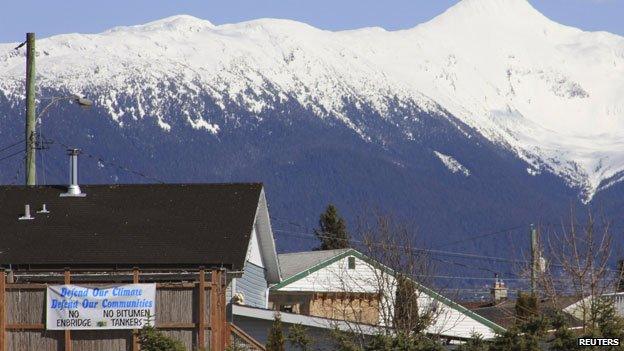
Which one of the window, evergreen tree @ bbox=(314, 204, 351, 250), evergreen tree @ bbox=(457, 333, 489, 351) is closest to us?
evergreen tree @ bbox=(457, 333, 489, 351)

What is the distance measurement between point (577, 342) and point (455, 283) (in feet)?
281

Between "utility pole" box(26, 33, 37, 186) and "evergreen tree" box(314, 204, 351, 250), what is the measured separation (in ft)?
91.1

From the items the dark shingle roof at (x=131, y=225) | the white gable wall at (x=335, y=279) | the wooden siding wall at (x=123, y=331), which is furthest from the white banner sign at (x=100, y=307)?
the white gable wall at (x=335, y=279)

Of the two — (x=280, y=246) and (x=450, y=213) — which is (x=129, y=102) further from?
(x=280, y=246)

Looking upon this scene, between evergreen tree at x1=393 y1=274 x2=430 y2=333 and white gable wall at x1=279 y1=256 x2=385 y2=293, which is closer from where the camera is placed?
evergreen tree at x1=393 y1=274 x2=430 y2=333

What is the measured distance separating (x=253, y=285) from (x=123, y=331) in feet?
35.1

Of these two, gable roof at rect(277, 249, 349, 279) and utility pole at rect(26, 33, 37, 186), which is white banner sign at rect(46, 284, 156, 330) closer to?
utility pole at rect(26, 33, 37, 186)

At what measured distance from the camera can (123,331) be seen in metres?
41.9

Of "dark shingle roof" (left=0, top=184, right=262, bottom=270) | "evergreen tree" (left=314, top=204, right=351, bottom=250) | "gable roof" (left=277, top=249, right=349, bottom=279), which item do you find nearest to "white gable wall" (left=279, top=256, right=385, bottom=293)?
"gable roof" (left=277, top=249, right=349, bottom=279)

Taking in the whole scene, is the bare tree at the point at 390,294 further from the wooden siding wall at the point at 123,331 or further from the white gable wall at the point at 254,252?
the wooden siding wall at the point at 123,331

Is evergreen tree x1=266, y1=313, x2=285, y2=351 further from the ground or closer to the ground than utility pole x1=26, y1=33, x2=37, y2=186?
closer to the ground

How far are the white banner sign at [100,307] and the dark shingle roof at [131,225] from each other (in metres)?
4.74

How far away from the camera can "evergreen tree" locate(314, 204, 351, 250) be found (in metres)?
83.1

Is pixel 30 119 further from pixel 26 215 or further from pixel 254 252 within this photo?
pixel 254 252
